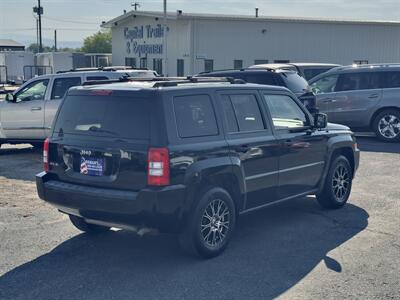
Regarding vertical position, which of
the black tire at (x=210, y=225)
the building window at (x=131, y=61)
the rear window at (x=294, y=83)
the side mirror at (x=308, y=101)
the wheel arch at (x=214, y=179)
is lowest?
the black tire at (x=210, y=225)

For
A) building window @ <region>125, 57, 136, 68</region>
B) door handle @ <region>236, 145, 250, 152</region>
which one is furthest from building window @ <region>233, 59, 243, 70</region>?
door handle @ <region>236, 145, 250, 152</region>

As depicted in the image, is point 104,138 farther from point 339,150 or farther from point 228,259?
point 339,150

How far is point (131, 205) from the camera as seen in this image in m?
5.26

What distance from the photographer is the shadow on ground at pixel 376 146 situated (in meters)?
13.2

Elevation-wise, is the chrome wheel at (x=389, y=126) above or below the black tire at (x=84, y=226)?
above

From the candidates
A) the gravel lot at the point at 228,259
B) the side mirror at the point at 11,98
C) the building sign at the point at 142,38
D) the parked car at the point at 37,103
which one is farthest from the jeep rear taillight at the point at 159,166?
the building sign at the point at 142,38

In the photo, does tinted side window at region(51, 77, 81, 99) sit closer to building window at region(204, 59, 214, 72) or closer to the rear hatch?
the rear hatch

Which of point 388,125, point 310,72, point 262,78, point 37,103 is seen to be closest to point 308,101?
point 262,78

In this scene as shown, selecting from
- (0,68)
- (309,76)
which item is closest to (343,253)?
(309,76)

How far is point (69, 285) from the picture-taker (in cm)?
510

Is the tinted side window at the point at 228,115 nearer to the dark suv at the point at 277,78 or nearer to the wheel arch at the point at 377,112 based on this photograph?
the dark suv at the point at 277,78

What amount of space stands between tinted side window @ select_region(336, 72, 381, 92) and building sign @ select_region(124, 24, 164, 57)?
75.4 feet

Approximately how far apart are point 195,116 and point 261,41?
2950cm

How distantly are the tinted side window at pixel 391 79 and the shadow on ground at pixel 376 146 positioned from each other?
1.41 meters
